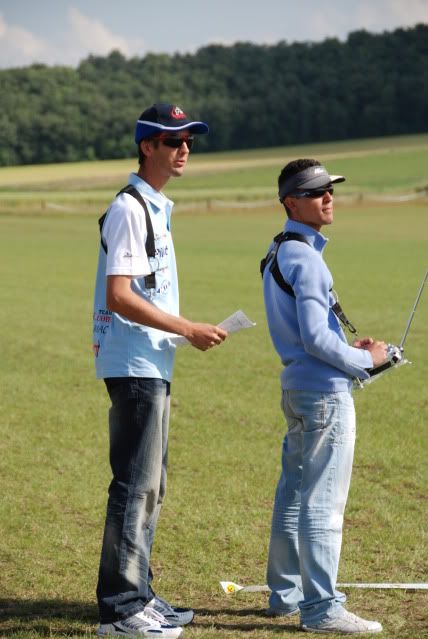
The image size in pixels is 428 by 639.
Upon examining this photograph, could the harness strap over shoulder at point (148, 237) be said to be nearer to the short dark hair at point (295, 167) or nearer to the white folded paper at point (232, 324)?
the white folded paper at point (232, 324)

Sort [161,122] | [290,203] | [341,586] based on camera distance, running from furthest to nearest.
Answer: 1. [341,586]
2. [290,203]
3. [161,122]

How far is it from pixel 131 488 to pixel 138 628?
0.67m

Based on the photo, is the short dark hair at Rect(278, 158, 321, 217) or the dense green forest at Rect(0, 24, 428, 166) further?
the dense green forest at Rect(0, 24, 428, 166)

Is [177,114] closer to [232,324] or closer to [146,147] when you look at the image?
[146,147]

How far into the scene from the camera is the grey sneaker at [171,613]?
5.57m

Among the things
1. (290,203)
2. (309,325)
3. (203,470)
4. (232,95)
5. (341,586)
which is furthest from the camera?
(232,95)

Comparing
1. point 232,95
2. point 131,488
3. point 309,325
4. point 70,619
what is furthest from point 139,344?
point 232,95

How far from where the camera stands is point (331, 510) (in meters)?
5.33

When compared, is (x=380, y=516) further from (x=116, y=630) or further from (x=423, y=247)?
(x=423, y=247)

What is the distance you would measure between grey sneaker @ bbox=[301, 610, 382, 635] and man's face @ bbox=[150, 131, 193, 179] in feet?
7.39

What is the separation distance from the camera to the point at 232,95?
119 m

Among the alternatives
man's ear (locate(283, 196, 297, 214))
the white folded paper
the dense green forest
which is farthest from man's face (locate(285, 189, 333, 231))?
the dense green forest

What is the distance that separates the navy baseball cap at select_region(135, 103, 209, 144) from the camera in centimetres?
516

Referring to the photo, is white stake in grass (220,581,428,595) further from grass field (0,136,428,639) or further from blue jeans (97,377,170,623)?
blue jeans (97,377,170,623)
